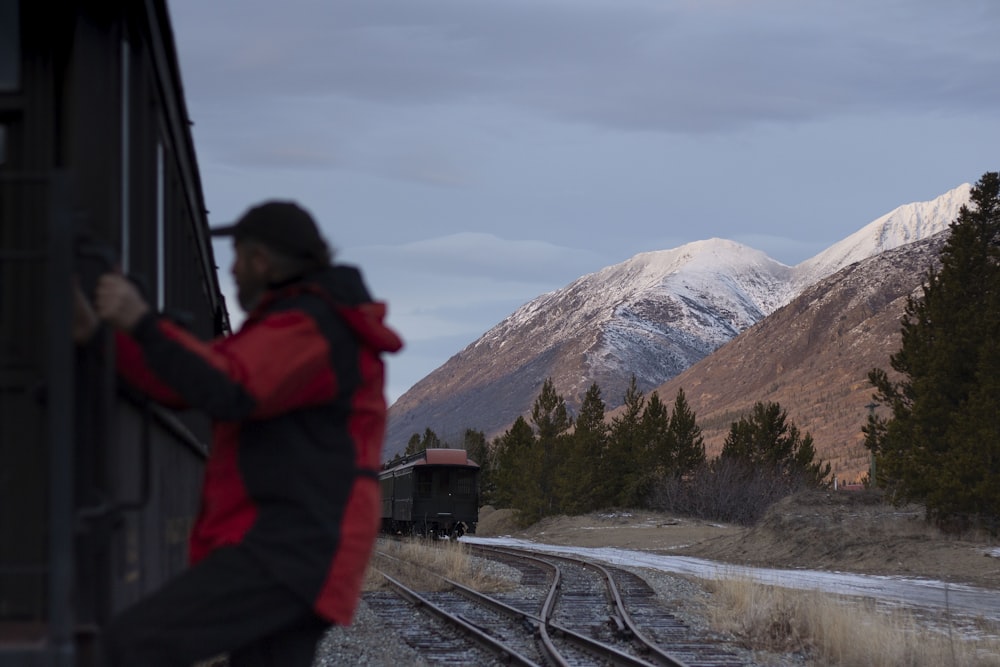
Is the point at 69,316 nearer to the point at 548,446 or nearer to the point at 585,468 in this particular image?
the point at 585,468

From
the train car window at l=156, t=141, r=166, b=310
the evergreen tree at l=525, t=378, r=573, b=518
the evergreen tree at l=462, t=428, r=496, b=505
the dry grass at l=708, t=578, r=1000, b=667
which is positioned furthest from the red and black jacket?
the evergreen tree at l=462, t=428, r=496, b=505

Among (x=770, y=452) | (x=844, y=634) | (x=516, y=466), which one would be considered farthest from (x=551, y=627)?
(x=516, y=466)

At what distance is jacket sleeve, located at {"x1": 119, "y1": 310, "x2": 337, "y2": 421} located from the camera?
291cm

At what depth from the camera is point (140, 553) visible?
394cm

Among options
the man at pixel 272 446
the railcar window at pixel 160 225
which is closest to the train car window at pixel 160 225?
the railcar window at pixel 160 225

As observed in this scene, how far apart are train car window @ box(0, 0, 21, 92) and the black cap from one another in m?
0.85

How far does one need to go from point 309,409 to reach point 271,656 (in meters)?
0.61

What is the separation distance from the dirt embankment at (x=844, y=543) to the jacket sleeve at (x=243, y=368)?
23092mm

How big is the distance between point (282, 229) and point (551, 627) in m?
11.1

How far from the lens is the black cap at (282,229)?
3.23 meters

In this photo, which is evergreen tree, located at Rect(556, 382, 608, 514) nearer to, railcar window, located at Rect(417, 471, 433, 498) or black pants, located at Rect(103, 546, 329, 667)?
railcar window, located at Rect(417, 471, 433, 498)

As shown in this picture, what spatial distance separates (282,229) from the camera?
323cm

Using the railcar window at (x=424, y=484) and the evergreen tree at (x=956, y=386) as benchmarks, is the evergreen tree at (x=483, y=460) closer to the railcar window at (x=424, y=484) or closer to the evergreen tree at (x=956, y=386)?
the railcar window at (x=424, y=484)

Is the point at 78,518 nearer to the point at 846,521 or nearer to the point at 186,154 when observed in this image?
the point at 186,154
